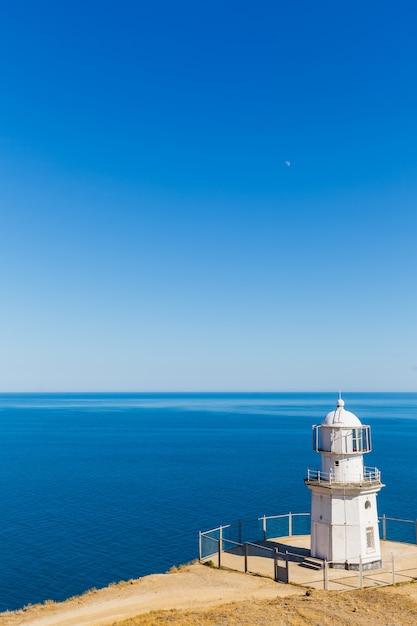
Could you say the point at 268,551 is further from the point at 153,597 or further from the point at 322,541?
the point at 153,597

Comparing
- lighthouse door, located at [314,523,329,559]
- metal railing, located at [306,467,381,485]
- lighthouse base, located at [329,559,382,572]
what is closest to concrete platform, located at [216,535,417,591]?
lighthouse base, located at [329,559,382,572]

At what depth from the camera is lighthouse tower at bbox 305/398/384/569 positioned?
33562mm

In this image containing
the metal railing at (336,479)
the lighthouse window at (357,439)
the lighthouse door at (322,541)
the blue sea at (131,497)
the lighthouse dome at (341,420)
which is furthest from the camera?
the blue sea at (131,497)

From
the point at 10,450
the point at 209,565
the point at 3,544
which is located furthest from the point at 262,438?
the point at 209,565

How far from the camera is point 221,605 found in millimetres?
26328

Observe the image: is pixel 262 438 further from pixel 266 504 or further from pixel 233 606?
pixel 233 606

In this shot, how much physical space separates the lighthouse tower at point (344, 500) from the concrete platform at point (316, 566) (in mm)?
941

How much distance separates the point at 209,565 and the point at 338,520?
9079 mm

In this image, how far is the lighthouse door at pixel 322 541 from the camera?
3400 centimetres

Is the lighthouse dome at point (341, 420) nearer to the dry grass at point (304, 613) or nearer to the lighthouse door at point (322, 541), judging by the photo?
the lighthouse door at point (322, 541)

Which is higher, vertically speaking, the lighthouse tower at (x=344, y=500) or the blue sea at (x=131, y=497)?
the lighthouse tower at (x=344, y=500)

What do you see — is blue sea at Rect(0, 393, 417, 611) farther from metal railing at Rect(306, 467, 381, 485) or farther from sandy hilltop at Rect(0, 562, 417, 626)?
metal railing at Rect(306, 467, 381, 485)

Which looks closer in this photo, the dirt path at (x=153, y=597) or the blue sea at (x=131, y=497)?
the dirt path at (x=153, y=597)

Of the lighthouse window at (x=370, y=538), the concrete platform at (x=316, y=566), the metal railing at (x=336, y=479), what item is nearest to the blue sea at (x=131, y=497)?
the concrete platform at (x=316, y=566)
